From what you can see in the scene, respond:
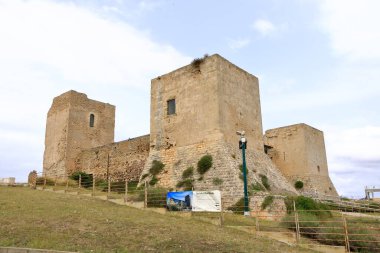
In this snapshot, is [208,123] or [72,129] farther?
[72,129]

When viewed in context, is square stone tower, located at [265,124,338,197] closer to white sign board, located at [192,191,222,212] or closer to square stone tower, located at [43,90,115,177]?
square stone tower, located at [43,90,115,177]

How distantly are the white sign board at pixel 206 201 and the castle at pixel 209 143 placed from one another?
2.74m

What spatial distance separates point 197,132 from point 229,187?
14.2ft

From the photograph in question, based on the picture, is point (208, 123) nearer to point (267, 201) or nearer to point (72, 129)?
point (267, 201)

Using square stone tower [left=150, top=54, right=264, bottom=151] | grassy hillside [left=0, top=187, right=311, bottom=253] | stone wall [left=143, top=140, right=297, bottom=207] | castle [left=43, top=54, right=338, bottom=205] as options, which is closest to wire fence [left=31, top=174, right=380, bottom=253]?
grassy hillside [left=0, top=187, right=311, bottom=253]

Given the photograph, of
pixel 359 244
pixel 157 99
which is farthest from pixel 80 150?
pixel 359 244

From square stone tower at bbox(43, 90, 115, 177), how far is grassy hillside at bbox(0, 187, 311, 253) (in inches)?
652

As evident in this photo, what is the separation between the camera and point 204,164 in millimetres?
18781

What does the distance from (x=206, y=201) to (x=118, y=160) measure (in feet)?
45.7

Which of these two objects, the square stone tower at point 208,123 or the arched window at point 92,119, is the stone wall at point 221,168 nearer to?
the square stone tower at point 208,123

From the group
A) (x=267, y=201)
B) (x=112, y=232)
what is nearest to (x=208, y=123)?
(x=267, y=201)

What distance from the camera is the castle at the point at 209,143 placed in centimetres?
1931

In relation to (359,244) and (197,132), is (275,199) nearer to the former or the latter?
(359,244)

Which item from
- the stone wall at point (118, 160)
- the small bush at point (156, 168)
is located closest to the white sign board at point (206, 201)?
the small bush at point (156, 168)
